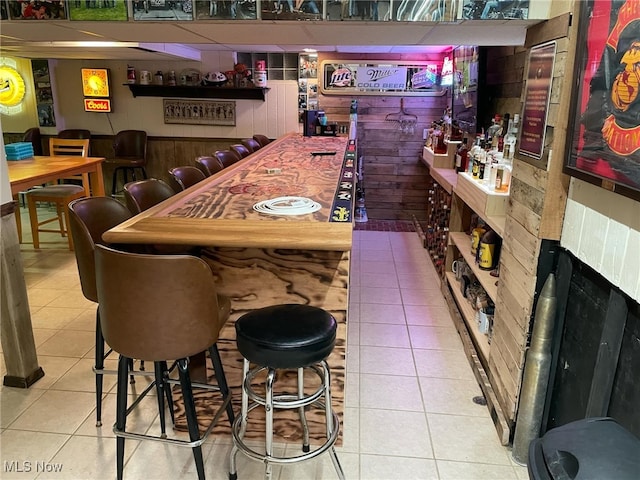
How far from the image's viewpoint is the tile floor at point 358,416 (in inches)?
80.0

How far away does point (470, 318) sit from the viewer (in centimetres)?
303

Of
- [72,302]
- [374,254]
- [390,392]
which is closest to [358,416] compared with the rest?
[390,392]

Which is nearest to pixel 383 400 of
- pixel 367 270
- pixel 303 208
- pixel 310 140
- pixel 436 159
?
pixel 303 208

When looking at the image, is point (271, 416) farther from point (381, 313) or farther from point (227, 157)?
point (227, 157)

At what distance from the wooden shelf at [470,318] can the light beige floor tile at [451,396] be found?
183 mm

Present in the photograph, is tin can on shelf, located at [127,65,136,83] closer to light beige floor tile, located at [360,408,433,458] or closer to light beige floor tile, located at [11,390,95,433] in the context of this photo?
light beige floor tile, located at [11,390,95,433]

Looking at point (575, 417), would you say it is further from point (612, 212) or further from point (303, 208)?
point (303, 208)

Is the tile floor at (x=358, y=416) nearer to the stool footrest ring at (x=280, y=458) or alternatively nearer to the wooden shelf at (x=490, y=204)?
the stool footrest ring at (x=280, y=458)

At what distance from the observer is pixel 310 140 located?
5.37 m

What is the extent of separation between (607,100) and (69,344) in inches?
123

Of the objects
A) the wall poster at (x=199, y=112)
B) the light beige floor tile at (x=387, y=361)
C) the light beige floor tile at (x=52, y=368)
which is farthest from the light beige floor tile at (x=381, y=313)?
the wall poster at (x=199, y=112)

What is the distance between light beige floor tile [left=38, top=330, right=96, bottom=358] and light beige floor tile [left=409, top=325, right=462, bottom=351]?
6.88 feet

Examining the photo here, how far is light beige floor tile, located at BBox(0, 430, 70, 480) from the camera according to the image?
6.56 feet

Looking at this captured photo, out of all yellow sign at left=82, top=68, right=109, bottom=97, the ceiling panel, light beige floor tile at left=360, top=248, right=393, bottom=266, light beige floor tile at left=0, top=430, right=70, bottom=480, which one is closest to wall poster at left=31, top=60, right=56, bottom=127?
yellow sign at left=82, top=68, right=109, bottom=97
